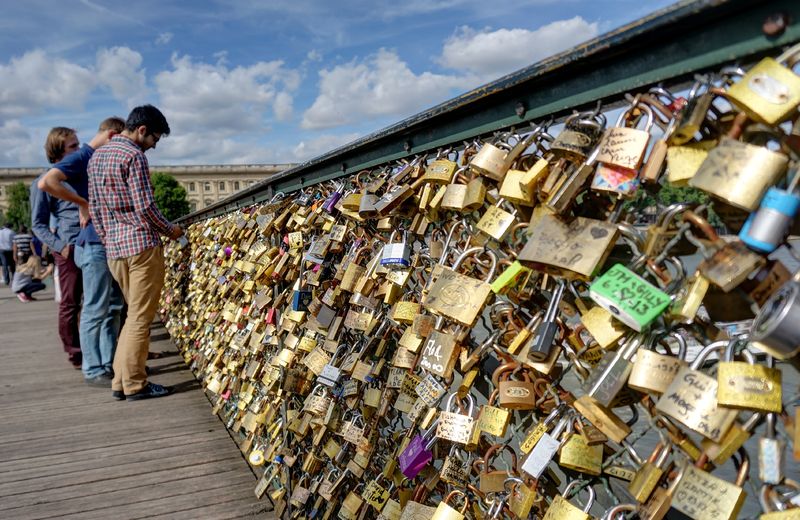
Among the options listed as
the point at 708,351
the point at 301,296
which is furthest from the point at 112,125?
the point at 708,351

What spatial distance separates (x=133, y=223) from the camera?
3.90m

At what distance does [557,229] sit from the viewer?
1032 millimetres

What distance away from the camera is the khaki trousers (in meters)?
3.98

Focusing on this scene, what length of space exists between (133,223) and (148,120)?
638 mm

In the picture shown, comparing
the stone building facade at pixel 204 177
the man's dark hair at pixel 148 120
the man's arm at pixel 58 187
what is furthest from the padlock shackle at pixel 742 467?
the stone building facade at pixel 204 177

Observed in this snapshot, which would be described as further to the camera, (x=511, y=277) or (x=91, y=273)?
(x=91, y=273)

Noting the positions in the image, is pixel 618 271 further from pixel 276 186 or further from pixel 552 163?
pixel 276 186

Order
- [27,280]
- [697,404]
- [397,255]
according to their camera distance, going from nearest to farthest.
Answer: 1. [697,404]
2. [397,255]
3. [27,280]

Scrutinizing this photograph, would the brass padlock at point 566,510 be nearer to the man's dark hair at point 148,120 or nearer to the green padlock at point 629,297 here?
the green padlock at point 629,297

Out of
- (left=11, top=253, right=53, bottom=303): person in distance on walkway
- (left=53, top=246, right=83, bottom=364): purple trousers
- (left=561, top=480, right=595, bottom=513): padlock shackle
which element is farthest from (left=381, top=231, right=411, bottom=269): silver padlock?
(left=11, top=253, right=53, bottom=303): person in distance on walkway

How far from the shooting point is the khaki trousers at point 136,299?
13.1 ft

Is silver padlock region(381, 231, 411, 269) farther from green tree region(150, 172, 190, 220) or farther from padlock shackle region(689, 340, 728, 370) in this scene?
green tree region(150, 172, 190, 220)

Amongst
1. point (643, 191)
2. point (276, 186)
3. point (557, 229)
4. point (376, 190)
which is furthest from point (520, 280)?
point (276, 186)

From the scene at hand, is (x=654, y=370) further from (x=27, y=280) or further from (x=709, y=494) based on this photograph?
(x=27, y=280)
